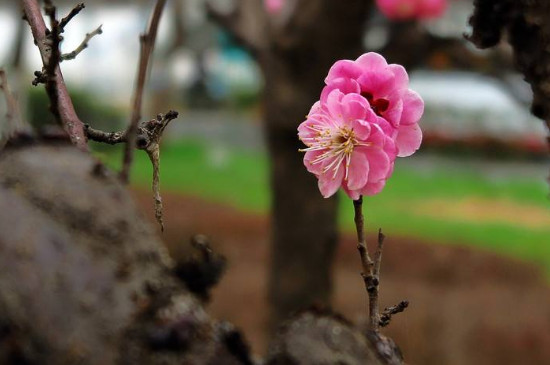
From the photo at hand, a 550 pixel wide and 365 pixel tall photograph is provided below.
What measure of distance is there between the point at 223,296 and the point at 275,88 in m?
3.14

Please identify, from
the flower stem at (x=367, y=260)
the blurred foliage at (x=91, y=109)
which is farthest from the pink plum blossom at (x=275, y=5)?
the blurred foliage at (x=91, y=109)

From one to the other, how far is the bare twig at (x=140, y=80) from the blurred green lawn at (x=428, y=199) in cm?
617

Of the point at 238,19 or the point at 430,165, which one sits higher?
the point at 430,165

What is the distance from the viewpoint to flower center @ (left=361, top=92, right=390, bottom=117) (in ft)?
2.94

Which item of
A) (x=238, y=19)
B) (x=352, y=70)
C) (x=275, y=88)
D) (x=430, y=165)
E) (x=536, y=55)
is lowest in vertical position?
(x=352, y=70)

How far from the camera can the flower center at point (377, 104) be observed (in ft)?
2.94

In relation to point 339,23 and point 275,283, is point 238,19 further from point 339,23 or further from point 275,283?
point 275,283

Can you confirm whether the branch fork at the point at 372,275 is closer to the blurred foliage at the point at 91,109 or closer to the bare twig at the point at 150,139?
the bare twig at the point at 150,139

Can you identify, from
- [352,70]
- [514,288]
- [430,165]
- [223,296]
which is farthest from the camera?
[430,165]

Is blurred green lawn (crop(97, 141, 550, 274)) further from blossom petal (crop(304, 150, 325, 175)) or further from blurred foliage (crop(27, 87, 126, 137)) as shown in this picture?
blossom petal (crop(304, 150, 325, 175))

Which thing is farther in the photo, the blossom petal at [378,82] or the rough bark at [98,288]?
the blossom petal at [378,82]

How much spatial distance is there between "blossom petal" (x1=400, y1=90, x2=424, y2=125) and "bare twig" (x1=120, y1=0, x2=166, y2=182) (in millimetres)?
255

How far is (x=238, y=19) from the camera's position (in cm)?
393

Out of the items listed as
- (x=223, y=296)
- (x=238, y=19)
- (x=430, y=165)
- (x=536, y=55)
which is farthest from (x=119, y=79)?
(x=536, y=55)
